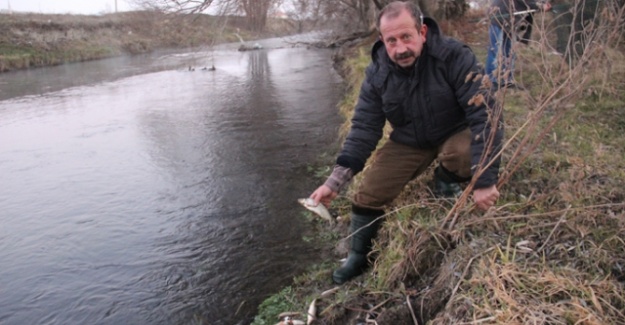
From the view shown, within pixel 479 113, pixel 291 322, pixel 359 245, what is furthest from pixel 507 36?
pixel 291 322

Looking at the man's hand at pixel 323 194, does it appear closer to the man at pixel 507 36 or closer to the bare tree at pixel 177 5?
the man at pixel 507 36

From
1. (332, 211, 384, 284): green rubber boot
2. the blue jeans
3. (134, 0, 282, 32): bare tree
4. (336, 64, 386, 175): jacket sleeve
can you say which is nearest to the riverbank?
(134, 0, 282, 32): bare tree

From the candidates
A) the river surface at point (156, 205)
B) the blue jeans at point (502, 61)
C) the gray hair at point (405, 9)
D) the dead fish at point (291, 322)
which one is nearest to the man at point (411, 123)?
the gray hair at point (405, 9)

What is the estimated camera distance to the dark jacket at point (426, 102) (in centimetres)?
299

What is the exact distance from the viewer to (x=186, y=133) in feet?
30.1

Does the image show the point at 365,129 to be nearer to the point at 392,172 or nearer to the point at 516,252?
the point at 392,172

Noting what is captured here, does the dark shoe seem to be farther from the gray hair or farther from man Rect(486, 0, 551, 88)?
the gray hair

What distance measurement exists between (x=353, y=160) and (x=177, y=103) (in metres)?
10.00

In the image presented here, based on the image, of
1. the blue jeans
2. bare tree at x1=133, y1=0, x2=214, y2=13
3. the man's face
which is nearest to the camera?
the blue jeans

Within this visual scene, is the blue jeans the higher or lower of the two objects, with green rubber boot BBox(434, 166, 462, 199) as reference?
higher

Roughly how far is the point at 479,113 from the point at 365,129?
2.63ft

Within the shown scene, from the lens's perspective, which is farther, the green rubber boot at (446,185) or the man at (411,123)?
the green rubber boot at (446,185)

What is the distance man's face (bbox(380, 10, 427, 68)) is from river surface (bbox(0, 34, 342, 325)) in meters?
2.00

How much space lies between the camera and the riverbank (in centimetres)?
2395
